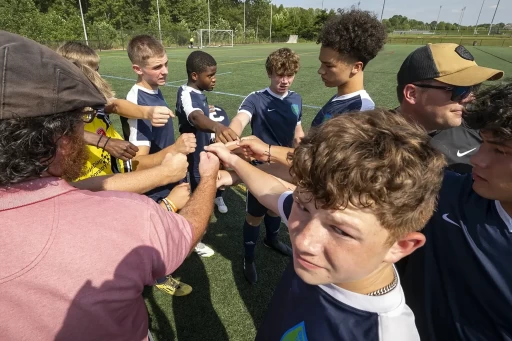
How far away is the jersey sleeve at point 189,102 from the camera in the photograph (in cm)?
346

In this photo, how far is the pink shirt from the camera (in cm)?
90

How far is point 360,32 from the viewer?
7.95ft

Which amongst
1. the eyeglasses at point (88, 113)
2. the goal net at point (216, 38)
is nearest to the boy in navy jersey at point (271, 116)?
the eyeglasses at point (88, 113)

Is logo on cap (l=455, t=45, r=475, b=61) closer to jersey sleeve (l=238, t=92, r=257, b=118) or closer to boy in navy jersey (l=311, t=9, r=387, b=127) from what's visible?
boy in navy jersey (l=311, t=9, r=387, b=127)

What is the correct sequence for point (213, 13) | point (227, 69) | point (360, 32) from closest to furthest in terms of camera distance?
point (360, 32) < point (227, 69) < point (213, 13)

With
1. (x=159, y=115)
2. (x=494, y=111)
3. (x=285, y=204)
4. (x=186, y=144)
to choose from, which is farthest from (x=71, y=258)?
(x=159, y=115)

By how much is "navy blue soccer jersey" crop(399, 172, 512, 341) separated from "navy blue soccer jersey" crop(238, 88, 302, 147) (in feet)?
7.33

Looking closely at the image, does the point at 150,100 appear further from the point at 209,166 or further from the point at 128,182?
the point at 209,166

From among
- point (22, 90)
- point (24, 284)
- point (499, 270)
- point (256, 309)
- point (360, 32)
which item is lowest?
point (256, 309)

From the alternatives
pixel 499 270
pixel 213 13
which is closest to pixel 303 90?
pixel 499 270

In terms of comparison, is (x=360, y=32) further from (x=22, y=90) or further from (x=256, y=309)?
(x=256, y=309)

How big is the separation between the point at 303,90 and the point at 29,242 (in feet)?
43.6

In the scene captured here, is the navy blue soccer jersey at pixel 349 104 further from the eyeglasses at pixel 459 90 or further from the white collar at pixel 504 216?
the white collar at pixel 504 216

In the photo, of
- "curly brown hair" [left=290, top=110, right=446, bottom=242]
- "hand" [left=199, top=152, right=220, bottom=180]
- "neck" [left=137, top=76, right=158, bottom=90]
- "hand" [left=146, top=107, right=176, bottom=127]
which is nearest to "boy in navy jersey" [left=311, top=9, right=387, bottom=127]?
"hand" [left=199, top=152, right=220, bottom=180]
